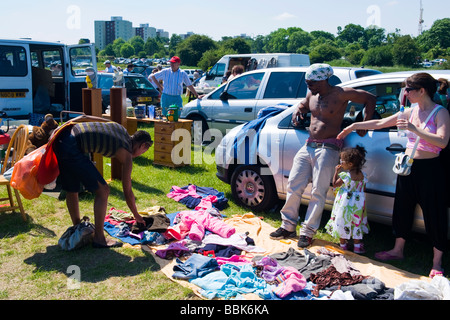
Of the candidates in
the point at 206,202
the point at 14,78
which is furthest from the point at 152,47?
the point at 206,202

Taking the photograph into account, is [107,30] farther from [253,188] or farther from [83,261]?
[83,261]

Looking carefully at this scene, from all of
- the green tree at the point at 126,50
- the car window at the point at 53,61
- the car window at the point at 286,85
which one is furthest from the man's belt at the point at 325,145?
the green tree at the point at 126,50

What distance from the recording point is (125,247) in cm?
479

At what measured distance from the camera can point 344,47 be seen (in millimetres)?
89562

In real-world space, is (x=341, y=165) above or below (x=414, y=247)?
above

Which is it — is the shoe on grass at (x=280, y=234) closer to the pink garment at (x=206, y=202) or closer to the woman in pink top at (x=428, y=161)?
the pink garment at (x=206, y=202)

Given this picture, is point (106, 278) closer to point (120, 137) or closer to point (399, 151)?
point (120, 137)

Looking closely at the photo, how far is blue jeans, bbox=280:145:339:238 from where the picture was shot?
4777 mm

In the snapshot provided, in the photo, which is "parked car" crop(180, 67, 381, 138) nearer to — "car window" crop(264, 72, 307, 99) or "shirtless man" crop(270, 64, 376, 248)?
"car window" crop(264, 72, 307, 99)

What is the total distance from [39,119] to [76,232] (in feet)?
22.8

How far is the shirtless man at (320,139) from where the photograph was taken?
4727 mm

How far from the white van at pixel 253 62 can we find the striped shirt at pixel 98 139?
1181cm
